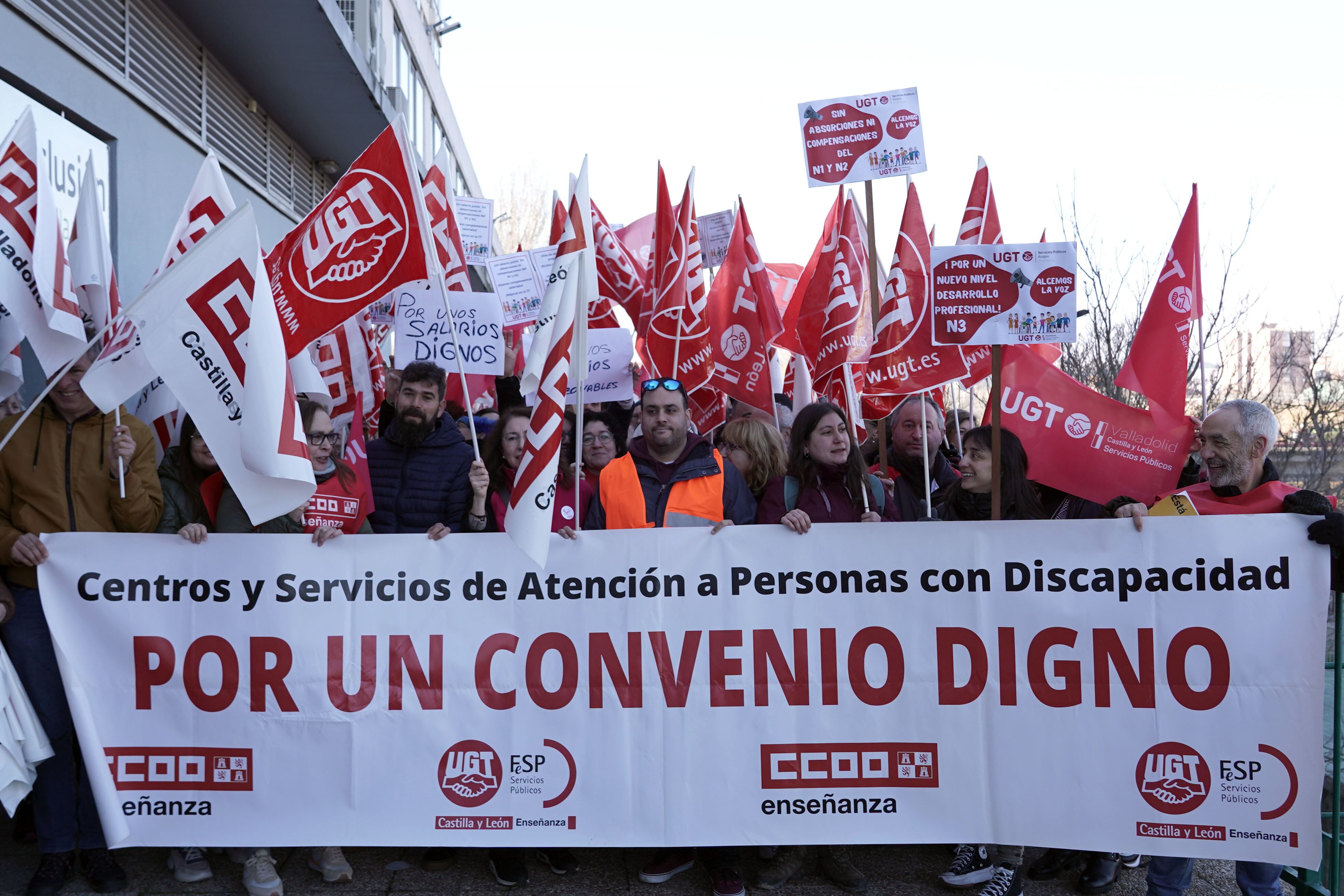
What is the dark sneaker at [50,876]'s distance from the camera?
3.86m

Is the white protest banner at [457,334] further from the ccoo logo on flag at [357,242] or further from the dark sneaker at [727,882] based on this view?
the dark sneaker at [727,882]

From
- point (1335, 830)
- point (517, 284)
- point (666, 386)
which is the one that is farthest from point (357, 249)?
point (1335, 830)

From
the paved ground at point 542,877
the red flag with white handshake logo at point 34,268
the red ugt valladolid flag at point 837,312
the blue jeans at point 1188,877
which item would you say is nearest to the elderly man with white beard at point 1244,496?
the blue jeans at point 1188,877

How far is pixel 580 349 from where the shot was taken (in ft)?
14.0

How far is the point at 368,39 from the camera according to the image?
1664cm

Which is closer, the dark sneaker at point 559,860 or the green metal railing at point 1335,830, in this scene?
the green metal railing at point 1335,830

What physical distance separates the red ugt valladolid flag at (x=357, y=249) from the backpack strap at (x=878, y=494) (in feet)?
7.21

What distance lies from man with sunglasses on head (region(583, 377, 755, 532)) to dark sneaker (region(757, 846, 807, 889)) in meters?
1.37

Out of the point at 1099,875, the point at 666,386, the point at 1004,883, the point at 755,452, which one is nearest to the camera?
the point at 1004,883

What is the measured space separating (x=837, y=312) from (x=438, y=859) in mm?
3764

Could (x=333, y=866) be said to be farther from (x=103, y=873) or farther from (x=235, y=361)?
(x=235, y=361)

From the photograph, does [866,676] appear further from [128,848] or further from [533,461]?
[128,848]

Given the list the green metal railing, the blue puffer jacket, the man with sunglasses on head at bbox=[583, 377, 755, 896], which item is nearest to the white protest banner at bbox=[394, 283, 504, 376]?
the blue puffer jacket

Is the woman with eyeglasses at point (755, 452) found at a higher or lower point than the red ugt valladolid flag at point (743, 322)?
lower
